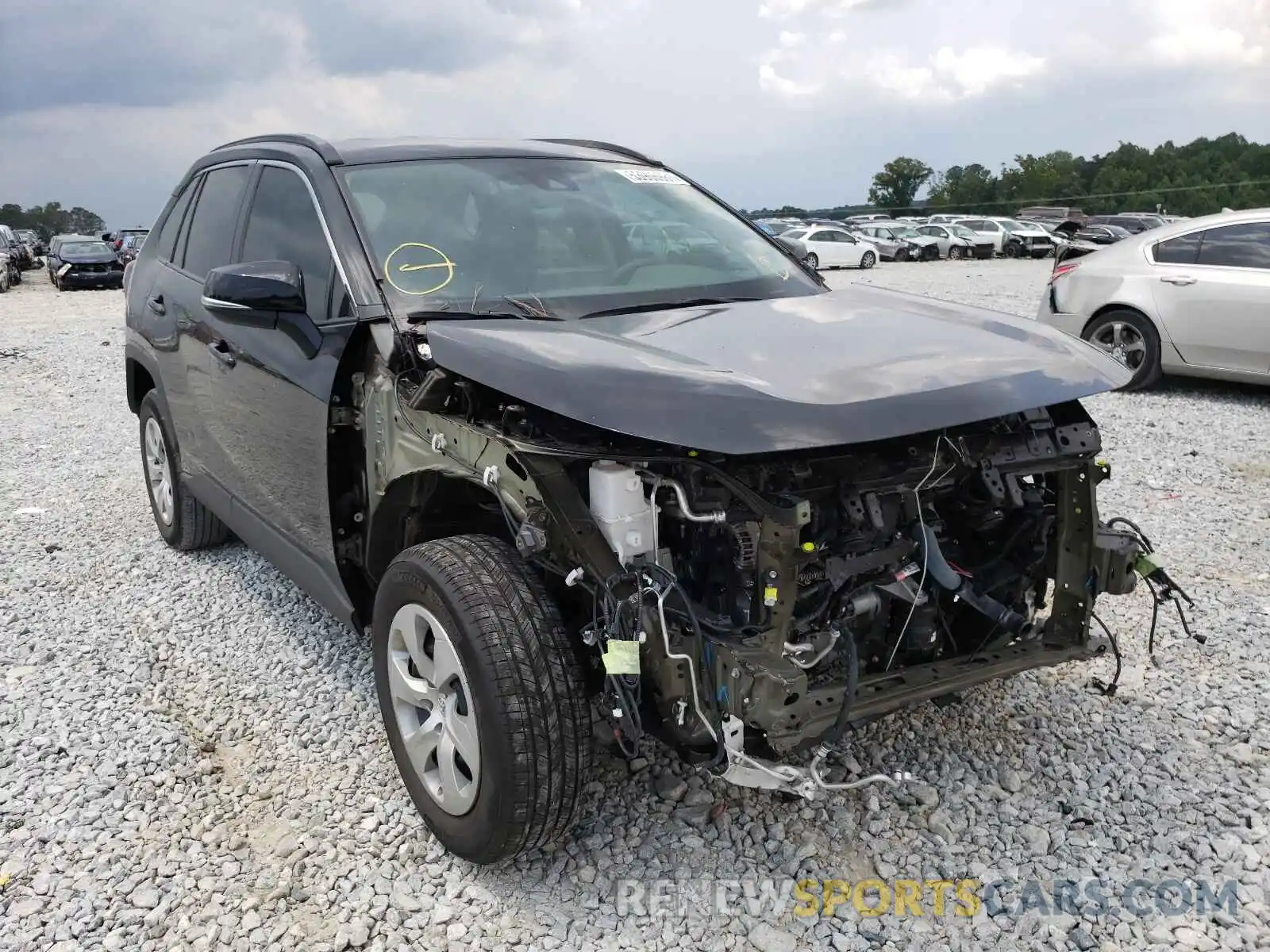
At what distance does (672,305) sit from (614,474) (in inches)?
40.8

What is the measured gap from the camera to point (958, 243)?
36.0 m

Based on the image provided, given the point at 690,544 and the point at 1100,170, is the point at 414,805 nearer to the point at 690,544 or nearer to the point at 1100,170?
the point at 690,544

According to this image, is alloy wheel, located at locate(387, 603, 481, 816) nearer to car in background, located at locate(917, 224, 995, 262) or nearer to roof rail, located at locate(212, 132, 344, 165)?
roof rail, located at locate(212, 132, 344, 165)

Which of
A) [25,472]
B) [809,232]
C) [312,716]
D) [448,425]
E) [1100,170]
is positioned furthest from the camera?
[1100,170]

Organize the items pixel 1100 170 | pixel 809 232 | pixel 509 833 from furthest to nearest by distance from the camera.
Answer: pixel 1100 170 → pixel 809 232 → pixel 509 833

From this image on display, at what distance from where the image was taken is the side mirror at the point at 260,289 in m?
2.99

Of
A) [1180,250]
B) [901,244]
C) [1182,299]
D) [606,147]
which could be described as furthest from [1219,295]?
[901,244]

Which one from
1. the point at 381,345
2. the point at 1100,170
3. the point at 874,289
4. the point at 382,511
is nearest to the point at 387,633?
the point at 382,511

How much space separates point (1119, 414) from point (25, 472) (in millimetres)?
7995

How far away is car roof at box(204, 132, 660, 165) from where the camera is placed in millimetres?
3516

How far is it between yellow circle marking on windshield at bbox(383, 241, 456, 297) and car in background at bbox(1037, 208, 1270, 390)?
5732 millimetres

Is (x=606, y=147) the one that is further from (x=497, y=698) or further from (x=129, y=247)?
(x=129, y=247)

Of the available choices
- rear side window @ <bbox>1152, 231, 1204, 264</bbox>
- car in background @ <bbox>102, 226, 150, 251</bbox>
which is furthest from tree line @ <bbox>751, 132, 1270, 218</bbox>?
rear side window @ <bbox>1152, 231, 1204, 264</bbox>

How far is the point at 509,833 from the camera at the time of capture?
2416 millimetres
